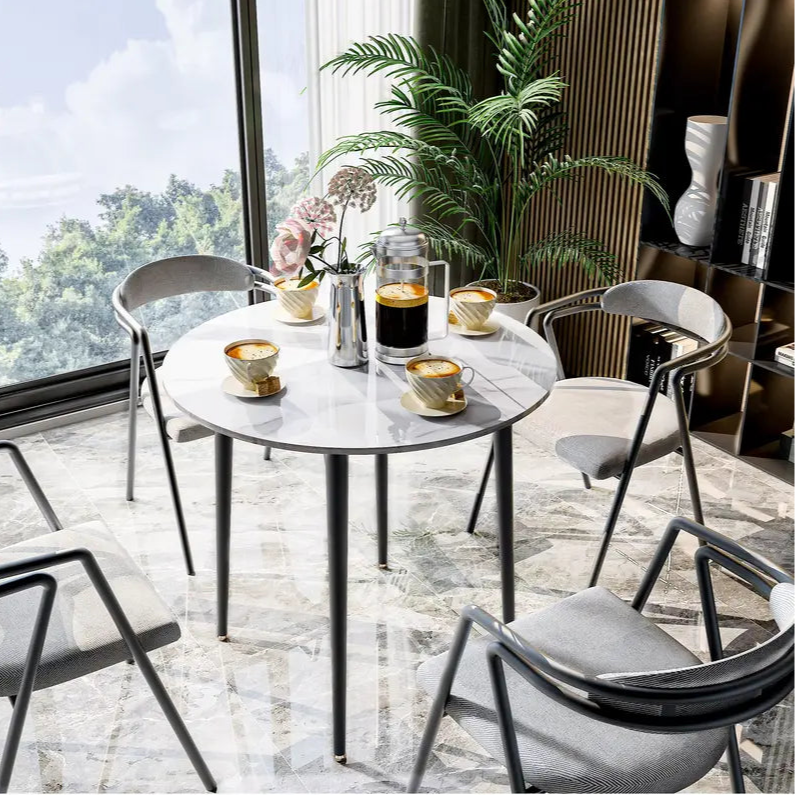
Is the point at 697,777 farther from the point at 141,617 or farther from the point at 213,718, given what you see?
the point at 213,718

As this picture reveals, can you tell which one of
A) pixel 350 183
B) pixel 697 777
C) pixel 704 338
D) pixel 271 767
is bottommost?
pixel 271 767

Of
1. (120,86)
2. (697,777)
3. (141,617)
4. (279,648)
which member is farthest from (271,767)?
(120,86)

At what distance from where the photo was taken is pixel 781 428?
3.35 m

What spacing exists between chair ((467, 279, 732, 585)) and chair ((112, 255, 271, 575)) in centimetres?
89

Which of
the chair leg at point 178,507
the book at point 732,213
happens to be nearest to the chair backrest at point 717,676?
the chair leg at point 178,507

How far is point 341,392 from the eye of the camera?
2.02 meters

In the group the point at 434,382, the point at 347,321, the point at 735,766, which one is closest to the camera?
the point at 735,766

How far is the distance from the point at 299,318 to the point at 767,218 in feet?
5.36

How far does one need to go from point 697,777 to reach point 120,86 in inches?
122

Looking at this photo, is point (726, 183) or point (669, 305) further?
point (726, 183)

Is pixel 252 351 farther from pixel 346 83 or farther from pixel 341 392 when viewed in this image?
pixel 346 83

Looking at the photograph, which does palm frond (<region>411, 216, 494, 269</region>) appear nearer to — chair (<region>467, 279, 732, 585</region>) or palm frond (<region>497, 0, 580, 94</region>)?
palm frond (<region>497, 0, 580, 94</region>)

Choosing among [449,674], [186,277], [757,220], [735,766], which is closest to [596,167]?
[757,220]

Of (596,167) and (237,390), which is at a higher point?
(596,167)
